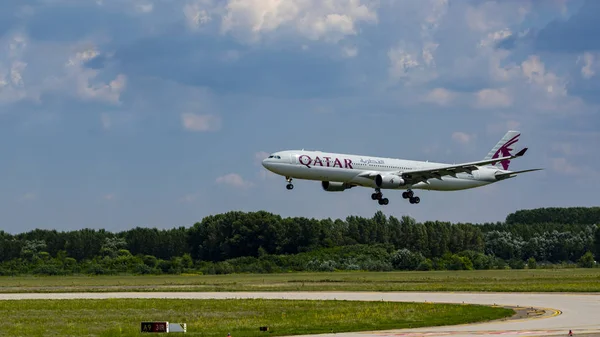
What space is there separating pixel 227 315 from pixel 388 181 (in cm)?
3865

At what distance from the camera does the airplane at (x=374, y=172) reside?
7894cm

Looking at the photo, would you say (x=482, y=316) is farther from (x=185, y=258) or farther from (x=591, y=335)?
(x=185, y=258)

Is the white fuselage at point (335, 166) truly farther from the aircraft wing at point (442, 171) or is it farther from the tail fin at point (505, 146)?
the tail fin at point (505, 146)

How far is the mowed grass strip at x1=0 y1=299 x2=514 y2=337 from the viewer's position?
39781 mm

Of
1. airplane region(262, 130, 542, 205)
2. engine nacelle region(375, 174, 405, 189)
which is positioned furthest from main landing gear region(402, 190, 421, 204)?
engine nacelle region(375, 174, 405, 189)

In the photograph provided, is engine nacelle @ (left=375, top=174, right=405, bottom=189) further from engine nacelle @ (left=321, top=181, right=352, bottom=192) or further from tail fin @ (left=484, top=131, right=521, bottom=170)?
tail fin @ (left=484, top=131, right=521, bottom=170)

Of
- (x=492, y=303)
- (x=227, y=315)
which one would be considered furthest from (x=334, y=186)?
(x=227, y=315)

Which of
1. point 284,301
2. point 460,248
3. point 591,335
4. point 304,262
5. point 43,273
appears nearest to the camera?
point 591,335

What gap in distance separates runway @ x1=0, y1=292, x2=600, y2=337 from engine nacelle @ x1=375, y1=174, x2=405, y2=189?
1906 centimetres

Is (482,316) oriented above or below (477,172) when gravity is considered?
below

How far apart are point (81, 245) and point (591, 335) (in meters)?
122

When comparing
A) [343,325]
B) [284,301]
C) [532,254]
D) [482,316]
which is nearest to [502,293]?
[284,301]

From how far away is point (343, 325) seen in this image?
40500 millimetres

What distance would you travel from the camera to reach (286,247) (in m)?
136
